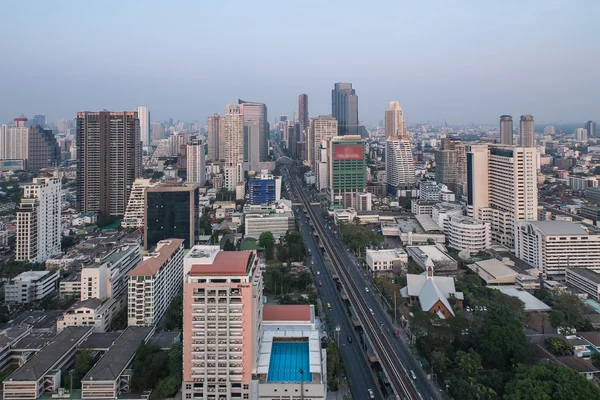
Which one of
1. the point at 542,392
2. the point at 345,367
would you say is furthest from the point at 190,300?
the point at 542,392

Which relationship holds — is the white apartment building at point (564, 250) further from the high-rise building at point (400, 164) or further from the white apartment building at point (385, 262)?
the high-rise building at point (400, 164)

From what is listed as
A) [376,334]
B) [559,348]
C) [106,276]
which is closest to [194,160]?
[106,276]

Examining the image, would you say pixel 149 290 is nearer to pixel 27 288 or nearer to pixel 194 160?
pixel 27 288

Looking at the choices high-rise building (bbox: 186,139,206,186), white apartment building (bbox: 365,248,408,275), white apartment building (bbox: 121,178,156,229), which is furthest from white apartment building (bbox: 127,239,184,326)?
high-rise building (bbox: 186,139,206,186)

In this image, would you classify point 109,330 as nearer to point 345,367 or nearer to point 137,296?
point 137,296

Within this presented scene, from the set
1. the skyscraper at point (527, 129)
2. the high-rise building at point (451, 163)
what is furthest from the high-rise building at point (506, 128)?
the high-rise building at point (451, 163)
